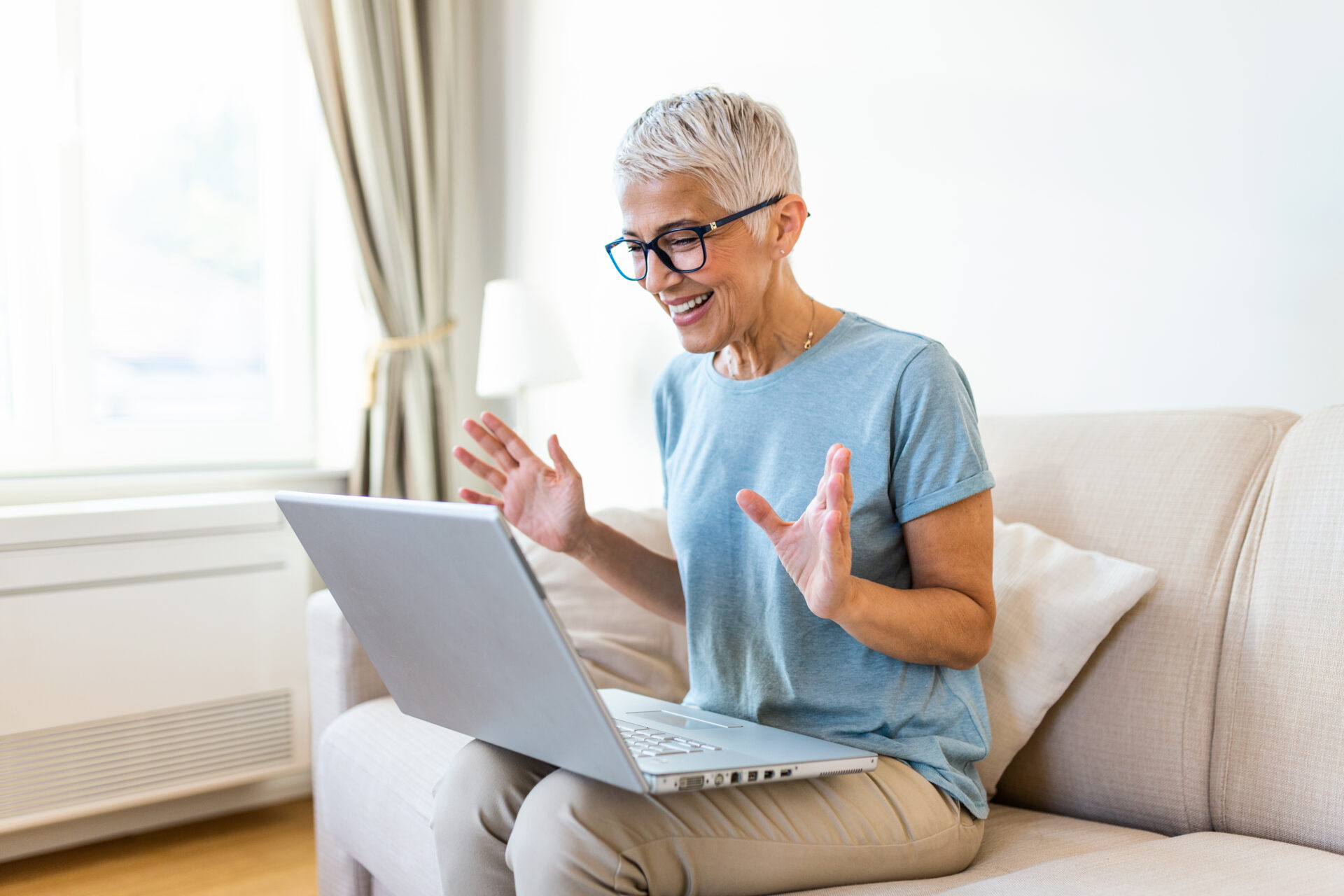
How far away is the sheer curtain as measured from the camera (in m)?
2.63

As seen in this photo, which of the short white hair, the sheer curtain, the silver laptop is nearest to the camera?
the silver laptop

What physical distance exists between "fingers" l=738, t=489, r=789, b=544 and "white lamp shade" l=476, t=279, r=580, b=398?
5.02ft

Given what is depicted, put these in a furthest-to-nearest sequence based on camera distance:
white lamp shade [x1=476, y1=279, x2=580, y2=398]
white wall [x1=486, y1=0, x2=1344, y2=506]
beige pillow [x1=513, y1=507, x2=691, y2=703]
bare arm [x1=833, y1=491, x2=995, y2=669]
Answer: white lamp shade [x1=476, y1=279, x2=580, y2=398], beige pillow [x1=513, y1=507, x2=691, y2=703], white wall [x1=486, y1=0, x2=1344, y2=506], bare arm [x1=833, y1=491, x2=995, y2=669]

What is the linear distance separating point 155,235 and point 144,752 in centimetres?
124

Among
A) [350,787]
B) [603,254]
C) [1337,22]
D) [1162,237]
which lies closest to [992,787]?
[1162,237]

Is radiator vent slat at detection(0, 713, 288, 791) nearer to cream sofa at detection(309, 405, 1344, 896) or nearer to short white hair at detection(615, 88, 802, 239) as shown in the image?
cream sofa at detection(309, 405, 1344, 896)

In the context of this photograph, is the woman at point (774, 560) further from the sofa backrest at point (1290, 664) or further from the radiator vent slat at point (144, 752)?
the radiator vent slat at point (144, 752)

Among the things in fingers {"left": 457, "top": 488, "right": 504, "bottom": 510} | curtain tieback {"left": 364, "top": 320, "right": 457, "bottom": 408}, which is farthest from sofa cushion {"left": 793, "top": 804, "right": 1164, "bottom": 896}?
curtain tieback {"left": 364, "top": 320, "right": 457, "bottom": 408}

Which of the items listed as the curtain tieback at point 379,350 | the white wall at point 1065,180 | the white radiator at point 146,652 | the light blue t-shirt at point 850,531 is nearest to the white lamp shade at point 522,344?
the white wall at point 1065,180

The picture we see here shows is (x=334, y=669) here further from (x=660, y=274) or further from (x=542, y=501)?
(x=660, y=274)

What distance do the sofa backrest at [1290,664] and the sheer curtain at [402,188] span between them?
A: 1968mm

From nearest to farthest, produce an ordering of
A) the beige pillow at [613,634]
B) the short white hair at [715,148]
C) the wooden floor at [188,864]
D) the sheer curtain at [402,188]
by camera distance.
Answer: the short white hair at [715,148]
the beige pillow at [613,634]
the wooden floor at [188,864]
the sheer curtain at [402,188]

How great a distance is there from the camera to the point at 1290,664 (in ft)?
3.71

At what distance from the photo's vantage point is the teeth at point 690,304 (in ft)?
3.97
